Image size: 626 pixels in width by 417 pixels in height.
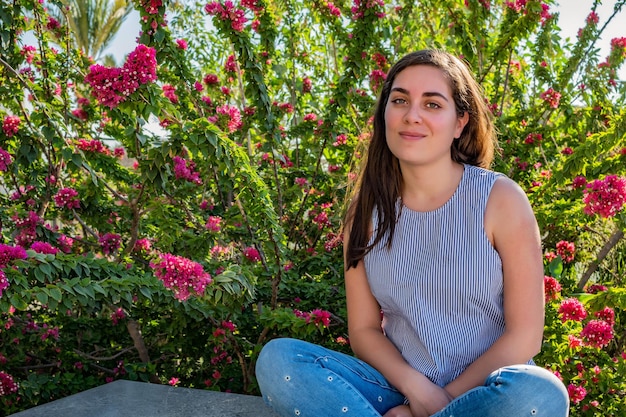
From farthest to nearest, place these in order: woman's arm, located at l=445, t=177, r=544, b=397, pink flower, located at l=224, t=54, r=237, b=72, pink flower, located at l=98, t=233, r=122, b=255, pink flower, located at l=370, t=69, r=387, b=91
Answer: pink flower, located at l=224, t=54, r=237, b=72 → pink flower, located at l=370, t=69, r=387, b=91 → pink flower, located at l=98, t=233, r=122, b=255 → woman's arm, located at l=445, t=177, r=544, b=397

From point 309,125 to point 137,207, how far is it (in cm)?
120

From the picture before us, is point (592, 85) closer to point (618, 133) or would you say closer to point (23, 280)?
point (618, 133)

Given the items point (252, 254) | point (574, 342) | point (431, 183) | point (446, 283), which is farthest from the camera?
point (252, 254)

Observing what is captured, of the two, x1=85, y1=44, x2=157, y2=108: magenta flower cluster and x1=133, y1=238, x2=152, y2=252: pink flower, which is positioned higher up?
x1=85, y1=44, x2=157, y2=108: magenta flower cluster

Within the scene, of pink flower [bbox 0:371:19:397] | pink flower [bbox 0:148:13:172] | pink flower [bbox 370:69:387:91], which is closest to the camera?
pink flower [bbox 0:371:19:397]

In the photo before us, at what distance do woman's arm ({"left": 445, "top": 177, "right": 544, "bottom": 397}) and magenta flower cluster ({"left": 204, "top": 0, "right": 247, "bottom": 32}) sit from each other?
5.25ft

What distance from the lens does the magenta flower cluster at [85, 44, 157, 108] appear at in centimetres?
219

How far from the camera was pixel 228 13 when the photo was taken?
2.91 meters

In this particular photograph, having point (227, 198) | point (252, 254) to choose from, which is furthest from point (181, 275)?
point (227, 198)

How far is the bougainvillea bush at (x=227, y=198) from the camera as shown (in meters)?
2.37

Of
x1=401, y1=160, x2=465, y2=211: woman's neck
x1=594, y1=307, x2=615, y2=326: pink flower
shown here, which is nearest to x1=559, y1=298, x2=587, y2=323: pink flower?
x1=594, y1=307, x2=615, y2=326: pink flower

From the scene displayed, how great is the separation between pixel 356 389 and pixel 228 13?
5.88 ft

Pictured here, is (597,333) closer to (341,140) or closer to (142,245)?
(341,140)

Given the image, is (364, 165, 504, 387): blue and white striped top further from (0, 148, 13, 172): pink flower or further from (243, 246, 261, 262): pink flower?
(0, 148, 13, 172): pink flower
